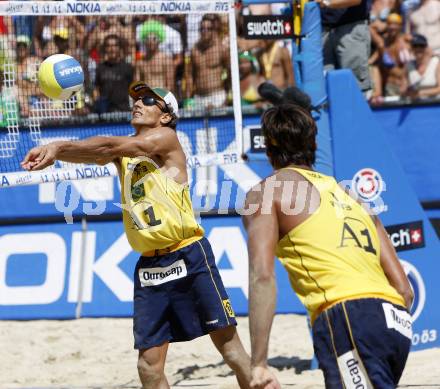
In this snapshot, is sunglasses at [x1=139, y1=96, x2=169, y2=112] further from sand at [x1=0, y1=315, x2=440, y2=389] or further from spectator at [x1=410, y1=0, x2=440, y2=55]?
spectator at [x1=410, y1=0, x2=440, y2=55]

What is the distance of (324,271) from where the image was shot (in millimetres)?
3564

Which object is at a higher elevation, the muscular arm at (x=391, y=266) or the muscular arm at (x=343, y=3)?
the muscular arm at (x=343, y=3)

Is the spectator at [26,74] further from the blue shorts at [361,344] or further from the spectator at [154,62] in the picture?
the blue shorts at [361,344]

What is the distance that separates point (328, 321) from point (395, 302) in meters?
0.29

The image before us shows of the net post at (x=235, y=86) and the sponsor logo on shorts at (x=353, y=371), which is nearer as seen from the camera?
the sponsor logo on shorts at (x=353, y=371)

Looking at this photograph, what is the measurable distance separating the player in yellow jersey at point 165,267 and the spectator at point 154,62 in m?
2.60

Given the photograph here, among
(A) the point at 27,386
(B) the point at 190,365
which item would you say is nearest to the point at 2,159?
(A) the point at 27,386

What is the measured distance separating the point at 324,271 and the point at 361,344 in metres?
0.31

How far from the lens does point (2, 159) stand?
7.12 m

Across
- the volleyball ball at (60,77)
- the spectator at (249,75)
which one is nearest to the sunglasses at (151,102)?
the volleyball ball at (60,77)

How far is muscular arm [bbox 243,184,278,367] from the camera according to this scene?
343 cm

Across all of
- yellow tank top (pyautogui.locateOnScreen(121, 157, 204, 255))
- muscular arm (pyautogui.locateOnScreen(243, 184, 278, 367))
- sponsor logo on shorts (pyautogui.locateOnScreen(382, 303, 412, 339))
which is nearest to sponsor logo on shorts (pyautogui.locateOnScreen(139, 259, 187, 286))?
yellow tank top (pyautogui.locateOnScreen(121, 157, 204, 255))

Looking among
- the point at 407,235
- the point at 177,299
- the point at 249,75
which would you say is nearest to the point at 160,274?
the point at 177,299

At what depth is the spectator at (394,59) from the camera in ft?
32.3
